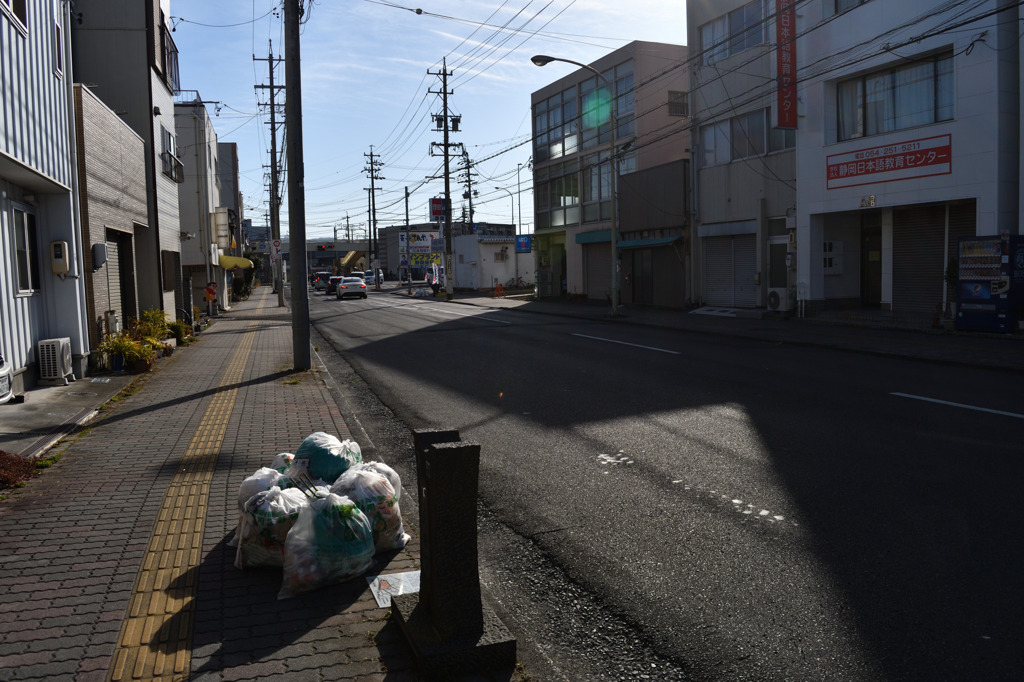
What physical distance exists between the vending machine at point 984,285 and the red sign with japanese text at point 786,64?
284 inches

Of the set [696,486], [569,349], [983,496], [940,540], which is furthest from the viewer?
[569,349]

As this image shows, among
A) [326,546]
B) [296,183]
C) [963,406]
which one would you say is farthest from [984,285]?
[326,546]

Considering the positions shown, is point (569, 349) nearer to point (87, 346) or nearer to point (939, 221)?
point (87, 346)

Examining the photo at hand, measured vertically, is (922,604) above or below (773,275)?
below

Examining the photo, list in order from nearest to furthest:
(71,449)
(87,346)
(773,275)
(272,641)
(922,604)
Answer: (272,641) < (922,604) < (71,449) < (87,346) < (773,275)

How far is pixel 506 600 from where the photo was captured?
4551 millimetres

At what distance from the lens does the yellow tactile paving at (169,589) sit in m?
3.62

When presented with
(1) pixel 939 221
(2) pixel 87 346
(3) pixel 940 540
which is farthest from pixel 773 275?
(3) pixel 940 540

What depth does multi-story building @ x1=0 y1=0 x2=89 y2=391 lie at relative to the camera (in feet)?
34.8

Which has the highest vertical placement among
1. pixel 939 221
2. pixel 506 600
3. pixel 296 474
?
pixel 939 221

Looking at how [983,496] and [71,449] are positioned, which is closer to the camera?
[983,496]

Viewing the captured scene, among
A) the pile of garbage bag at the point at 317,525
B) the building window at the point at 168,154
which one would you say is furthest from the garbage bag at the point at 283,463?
the building window at the point at 168,154

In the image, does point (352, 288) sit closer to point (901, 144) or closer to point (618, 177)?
point (618, 177)

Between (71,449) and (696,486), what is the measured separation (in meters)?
6.23
